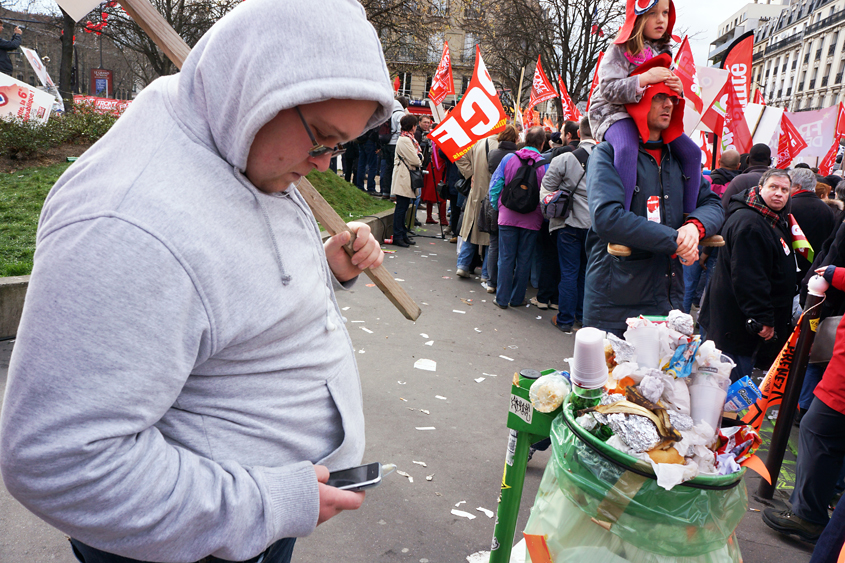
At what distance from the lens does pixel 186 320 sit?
0.92 metres

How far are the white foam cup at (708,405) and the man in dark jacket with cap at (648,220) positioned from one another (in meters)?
1.23

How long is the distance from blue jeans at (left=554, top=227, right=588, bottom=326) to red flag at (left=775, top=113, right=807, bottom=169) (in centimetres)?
750

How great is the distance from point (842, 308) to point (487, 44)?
2943 centimetres

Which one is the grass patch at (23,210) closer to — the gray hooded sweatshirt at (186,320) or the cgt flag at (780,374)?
the gray hooded sweatshirt at (186,320)

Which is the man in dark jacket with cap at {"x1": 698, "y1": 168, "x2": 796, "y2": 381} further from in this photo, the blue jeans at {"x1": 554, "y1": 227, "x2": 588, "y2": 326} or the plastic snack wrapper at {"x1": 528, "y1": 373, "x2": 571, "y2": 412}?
the plastic snack wrapper at {"x1": 528, "y1": 373, "x2": 571, "y2": 412}

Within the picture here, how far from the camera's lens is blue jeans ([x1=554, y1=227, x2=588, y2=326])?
22.1ft

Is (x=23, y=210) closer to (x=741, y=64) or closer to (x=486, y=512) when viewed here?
(x=486, y=512)

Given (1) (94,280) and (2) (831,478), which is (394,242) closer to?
(2) (831,478)

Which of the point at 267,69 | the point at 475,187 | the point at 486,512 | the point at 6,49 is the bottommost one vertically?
the point at 486,512

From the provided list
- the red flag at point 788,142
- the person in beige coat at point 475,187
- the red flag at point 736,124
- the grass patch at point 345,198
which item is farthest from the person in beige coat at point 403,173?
the red flag at point 788,142

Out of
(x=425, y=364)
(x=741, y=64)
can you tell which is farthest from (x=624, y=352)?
(x=741, y=64)

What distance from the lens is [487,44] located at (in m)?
30.5

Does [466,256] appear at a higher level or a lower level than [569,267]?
lower

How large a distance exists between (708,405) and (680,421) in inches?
6.5
